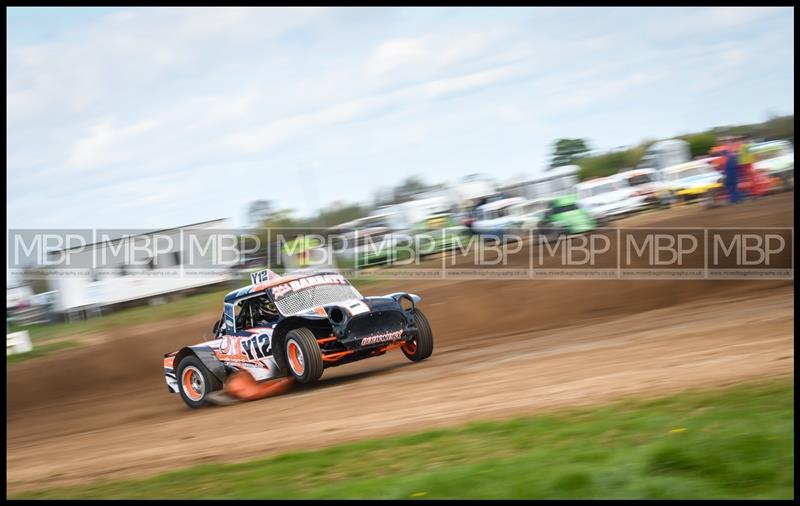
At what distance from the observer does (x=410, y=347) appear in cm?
1248

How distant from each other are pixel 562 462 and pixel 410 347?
672 centimetres

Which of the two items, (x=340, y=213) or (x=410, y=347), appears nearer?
(x=410, y=347)

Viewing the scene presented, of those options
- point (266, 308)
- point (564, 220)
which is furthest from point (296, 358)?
point (564, 220)

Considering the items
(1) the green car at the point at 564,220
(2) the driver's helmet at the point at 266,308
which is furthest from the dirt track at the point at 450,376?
(1) the green car at the point at 564,220

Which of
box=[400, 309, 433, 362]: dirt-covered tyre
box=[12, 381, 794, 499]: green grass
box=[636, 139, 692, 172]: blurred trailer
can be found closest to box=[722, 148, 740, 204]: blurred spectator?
box=[636, 139, 692, 172]: blurred trailer

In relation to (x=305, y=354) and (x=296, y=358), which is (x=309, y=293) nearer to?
(x=296, y=358)

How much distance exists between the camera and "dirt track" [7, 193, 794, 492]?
8.18 metres

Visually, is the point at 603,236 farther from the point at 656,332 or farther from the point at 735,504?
the point at 735,504

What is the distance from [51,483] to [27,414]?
25.0 feet

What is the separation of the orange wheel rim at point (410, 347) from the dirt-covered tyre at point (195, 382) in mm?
2530

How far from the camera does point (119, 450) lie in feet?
30.1

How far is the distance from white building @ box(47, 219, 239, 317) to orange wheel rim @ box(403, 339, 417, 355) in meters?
15.5

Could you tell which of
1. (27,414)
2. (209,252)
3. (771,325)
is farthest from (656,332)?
(209,252)

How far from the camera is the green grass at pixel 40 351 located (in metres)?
21.2
